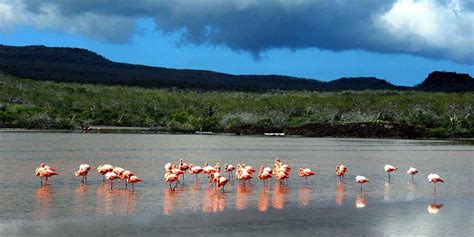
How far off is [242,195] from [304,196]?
5.37 feet

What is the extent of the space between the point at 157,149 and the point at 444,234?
27878 millimetres

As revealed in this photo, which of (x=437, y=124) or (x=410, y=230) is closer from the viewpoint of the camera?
(x=410, y=230)

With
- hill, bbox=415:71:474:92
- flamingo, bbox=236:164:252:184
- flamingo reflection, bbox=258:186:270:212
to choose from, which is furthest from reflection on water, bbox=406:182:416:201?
hill, bbox=415:71:474:92

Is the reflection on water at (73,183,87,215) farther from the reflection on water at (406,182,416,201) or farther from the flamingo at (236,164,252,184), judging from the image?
the reflection on water at (406,182,416,201)

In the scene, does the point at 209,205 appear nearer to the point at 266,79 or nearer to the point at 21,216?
the point at 21,216

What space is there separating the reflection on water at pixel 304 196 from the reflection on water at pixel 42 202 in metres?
6.01

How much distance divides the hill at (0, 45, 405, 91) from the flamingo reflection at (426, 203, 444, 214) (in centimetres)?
12232

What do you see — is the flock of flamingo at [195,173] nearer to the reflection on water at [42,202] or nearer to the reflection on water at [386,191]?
the reflection on water at [386,191]

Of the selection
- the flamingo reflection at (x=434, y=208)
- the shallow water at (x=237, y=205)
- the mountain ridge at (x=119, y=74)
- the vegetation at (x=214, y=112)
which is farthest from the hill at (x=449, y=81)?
the flamingo reflection at (x=434, y=208)

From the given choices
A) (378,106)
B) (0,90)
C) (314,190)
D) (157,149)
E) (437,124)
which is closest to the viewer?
(314,190)

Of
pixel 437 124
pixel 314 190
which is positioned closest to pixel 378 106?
pixel 437 124

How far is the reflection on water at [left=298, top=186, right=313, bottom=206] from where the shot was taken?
18.4 metres

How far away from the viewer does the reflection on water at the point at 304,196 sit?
18.4 meters

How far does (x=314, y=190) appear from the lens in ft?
69.1
